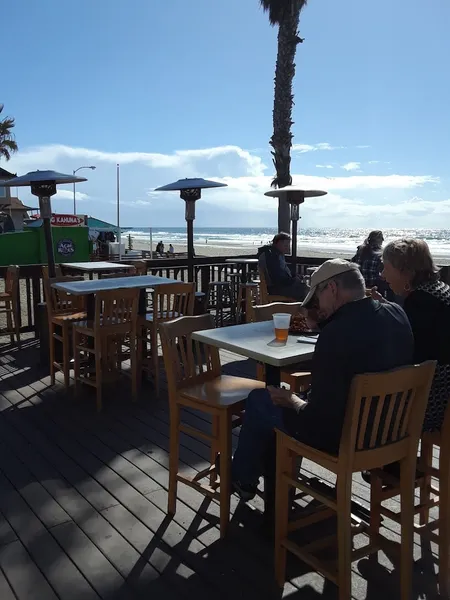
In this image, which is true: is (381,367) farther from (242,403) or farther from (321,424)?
(242,403)

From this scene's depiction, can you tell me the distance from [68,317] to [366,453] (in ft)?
11.4

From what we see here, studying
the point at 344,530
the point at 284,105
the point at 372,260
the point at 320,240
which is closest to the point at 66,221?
the point at 284,105

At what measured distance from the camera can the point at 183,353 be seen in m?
2.73

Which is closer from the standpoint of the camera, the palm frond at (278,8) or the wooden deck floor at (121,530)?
the wooden deck floor at (121,530)

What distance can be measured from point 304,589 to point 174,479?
0.81 meters

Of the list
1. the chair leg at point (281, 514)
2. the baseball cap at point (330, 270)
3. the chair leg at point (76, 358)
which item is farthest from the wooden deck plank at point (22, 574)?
the chair leg at point (76, 358)

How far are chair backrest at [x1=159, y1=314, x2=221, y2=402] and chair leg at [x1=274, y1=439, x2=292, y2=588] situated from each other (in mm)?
673

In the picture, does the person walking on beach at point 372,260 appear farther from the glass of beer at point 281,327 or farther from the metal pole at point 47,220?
the metal pole at point 47,220

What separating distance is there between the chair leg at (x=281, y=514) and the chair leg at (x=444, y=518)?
621 millimetres

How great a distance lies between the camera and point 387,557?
225cm

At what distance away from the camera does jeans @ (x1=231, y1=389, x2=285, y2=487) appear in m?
2.27

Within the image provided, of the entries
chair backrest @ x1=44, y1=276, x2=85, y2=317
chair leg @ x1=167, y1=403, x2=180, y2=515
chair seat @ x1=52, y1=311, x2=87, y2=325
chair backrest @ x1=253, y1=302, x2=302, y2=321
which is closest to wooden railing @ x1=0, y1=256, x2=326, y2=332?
chair backrest @ x1=44, y1=276, x2=85, y2=317

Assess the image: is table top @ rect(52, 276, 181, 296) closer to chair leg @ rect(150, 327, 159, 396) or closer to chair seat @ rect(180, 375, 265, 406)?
chair leg @ rect(150, 327, 159, 396)

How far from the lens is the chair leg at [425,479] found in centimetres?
230
